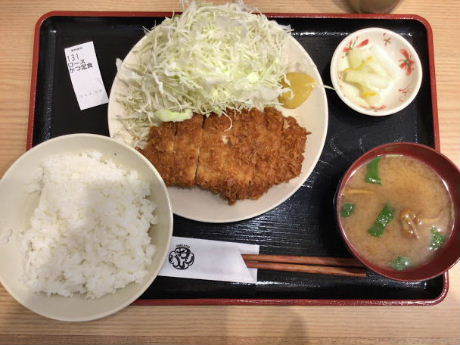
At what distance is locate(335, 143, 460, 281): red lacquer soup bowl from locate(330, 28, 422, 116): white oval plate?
0.95ft

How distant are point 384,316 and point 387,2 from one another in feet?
6.75

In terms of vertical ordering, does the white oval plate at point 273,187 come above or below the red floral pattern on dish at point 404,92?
below

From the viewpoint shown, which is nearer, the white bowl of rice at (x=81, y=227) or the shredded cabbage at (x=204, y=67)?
the white bowl of rice at (x=81, y=227)

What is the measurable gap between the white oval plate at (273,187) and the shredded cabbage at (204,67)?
70mm

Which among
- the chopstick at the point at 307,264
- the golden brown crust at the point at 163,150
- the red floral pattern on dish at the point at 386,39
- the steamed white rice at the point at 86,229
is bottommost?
the chopstick at the point at 307,264

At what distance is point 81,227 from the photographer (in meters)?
1.96

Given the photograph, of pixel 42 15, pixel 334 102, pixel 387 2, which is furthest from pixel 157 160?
pixel 387 2

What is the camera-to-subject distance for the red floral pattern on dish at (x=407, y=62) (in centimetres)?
237

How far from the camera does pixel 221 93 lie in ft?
7.13

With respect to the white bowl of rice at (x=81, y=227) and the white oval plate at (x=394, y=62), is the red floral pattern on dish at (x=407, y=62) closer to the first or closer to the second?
the white oval plate at (x=394, y=62)

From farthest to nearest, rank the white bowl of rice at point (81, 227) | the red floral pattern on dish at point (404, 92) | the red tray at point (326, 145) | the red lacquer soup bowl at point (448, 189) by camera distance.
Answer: the red floral pattern on dish at point (404, 92) → the red tray at point (326, 145) → the red lacquer soup bowl at point (448, 189) → the white bowl of rice at point (81, 227)

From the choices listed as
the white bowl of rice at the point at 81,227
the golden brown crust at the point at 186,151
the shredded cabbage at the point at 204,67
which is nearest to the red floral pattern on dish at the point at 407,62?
the shredded cabbage at the point at 204,67

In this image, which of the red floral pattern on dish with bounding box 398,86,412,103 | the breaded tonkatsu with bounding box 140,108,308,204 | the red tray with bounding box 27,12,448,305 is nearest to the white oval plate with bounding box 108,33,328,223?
the breaded tonkatsu with bounding box 140,108,308,204

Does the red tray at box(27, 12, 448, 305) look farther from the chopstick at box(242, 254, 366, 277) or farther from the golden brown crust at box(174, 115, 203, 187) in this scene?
the golden brown crust at box(174, 115, 203, 187)
